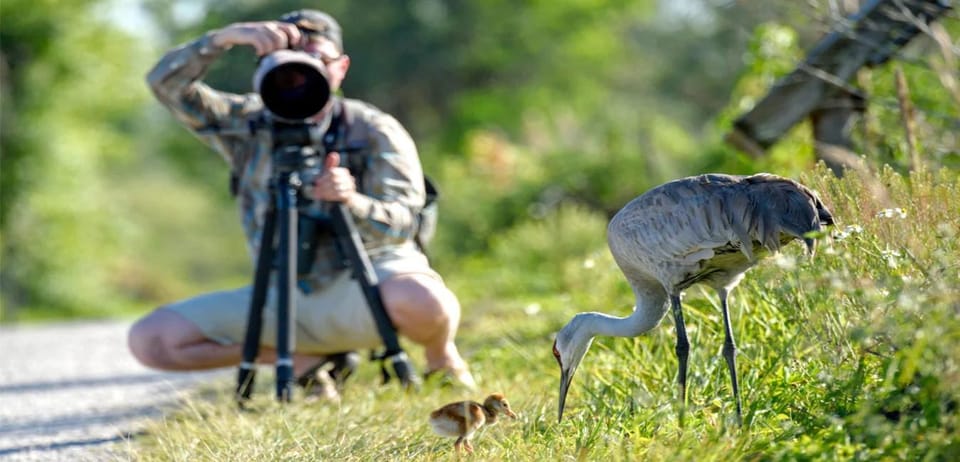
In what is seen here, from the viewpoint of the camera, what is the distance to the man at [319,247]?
215 inches

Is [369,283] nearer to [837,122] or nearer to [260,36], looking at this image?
[260,36]

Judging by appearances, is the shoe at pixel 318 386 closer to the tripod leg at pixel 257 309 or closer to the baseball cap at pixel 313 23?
the tripod leg at pixel 257 309

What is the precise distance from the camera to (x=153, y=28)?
28.9 metres

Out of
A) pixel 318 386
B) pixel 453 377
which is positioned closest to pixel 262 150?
pixel 318 386

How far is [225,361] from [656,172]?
23.3ft

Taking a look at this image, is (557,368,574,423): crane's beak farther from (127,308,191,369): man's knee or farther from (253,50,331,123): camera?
(127,308,191,369): man's knee

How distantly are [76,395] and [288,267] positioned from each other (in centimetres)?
256

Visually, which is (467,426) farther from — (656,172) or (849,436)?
(656,172)

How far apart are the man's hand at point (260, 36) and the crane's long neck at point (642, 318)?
1951 mm

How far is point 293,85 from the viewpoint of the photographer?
5.18 m

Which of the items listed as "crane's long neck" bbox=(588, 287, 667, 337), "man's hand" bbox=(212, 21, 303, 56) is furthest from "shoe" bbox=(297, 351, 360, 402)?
"crane's long neck" bbox=(588, 287, 667, 337)

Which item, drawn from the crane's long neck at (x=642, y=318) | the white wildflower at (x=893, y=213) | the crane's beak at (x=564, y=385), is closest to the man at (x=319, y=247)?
the crane's beak at (x=564, y=385)

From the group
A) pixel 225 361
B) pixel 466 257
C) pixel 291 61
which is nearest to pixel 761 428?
pixel 291 61

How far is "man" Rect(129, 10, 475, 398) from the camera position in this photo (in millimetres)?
5453
